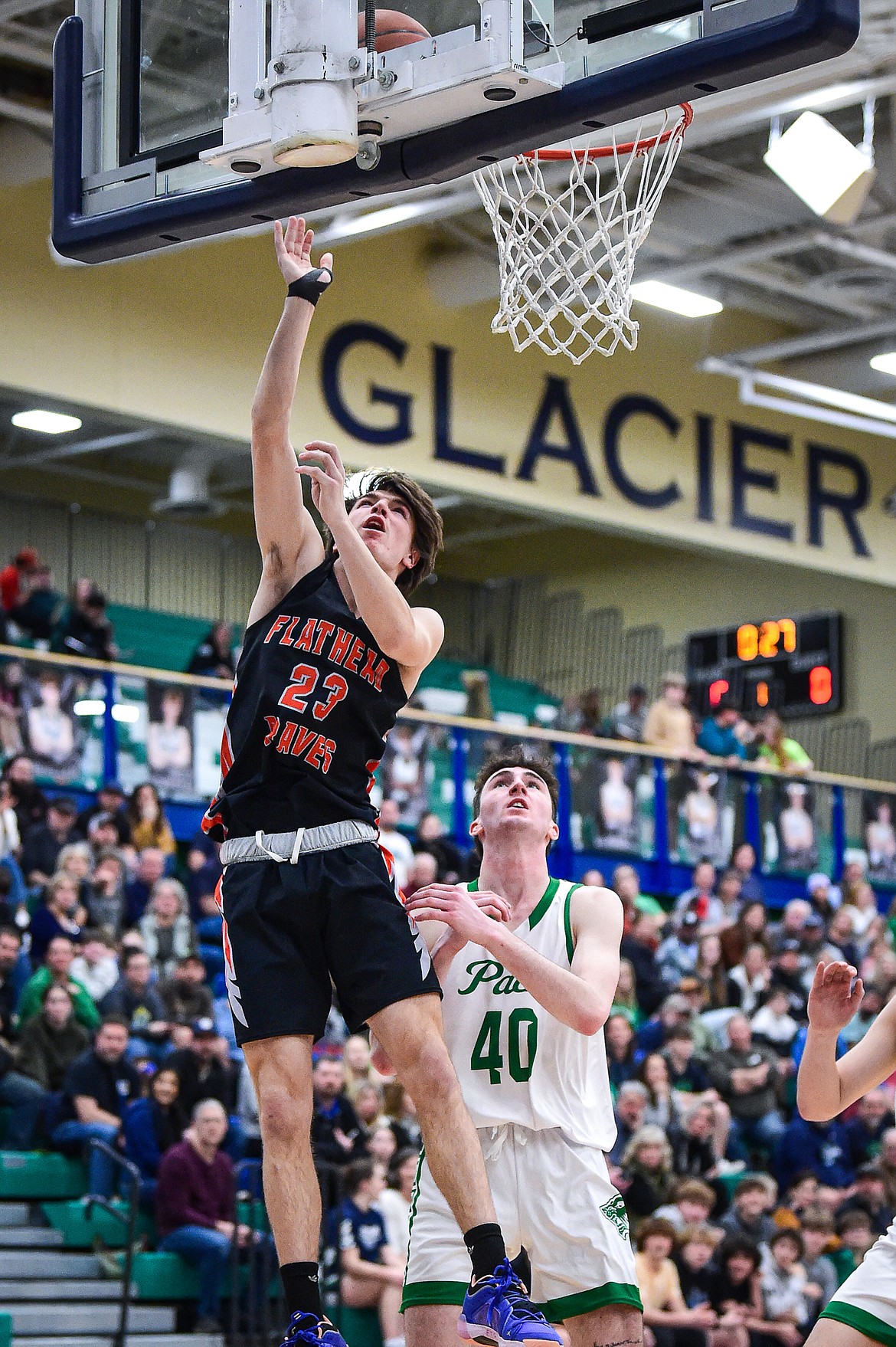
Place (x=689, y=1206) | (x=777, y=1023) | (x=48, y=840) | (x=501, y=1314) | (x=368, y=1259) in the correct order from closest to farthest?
1. (x=501, y=1314)
2. (x=368, y=1259)
3. (x=689, y=1206)
4. (x=48, y=840)
5. (x=777, y=1023)

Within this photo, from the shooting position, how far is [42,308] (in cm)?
1548

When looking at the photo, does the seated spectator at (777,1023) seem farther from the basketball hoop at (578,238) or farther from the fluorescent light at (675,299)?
the basketball hoop at (578,238)

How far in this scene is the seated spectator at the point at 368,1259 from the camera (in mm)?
10969

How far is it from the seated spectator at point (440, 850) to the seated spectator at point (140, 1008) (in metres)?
3.13

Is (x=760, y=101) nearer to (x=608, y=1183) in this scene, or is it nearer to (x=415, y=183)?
(x=415, y=183)

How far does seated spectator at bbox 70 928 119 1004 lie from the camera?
40.7 ft

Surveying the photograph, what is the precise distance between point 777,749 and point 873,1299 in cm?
1594

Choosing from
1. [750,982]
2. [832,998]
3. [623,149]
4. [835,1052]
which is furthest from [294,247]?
[750,982]

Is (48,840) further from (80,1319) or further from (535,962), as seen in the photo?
(535,962)

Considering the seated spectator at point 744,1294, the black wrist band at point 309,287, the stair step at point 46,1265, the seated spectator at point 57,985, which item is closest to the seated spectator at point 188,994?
the seated spectator at point 57,985

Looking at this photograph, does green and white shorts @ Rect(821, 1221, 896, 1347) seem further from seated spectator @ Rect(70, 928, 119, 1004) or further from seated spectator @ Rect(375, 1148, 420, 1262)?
seated spectator @ Rect(70, 928, 119, 1004)

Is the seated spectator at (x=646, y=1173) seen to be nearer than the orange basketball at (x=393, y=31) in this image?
No


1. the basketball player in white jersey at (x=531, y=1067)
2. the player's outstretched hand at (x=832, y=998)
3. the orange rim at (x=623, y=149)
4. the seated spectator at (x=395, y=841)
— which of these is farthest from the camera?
the seated spectator at (x=395, y=841)

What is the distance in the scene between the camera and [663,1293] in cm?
1154
